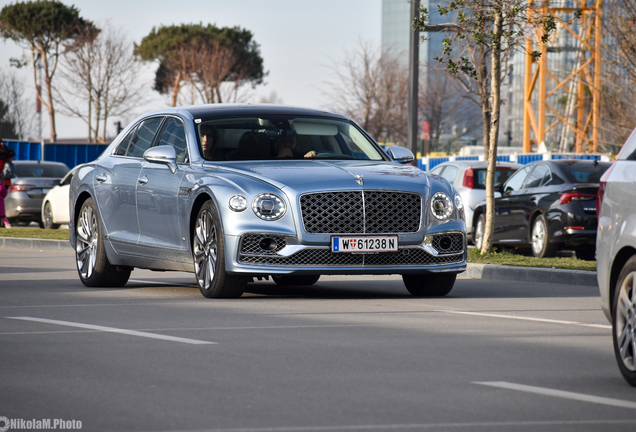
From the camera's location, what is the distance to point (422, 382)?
5449 millimetres

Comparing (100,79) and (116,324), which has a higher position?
(100,79)

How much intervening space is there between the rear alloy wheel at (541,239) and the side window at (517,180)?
110cm

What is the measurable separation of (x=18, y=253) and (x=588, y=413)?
1400 centimetres

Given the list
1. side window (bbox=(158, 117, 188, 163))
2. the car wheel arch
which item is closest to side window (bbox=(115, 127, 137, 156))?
side window (bbox=(158, 117, 188, 163))

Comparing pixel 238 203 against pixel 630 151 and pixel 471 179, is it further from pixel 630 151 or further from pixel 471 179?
pixel 471 179

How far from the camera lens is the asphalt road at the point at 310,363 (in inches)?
183


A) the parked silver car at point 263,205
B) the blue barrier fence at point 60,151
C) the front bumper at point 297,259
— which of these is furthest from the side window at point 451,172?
the blue barrier fence at point 60,151

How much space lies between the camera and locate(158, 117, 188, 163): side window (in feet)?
33.8

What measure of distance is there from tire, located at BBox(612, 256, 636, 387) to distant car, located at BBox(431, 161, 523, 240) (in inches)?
541

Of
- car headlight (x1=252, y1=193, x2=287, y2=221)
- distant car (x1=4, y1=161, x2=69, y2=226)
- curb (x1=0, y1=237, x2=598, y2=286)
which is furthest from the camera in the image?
distant car (x1=4, y1=161, x2=69, y2=226)

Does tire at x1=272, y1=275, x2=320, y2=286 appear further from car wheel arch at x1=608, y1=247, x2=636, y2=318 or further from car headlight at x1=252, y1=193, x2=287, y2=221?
car wheel arch at x1=608, y1=247, x2=636, y2=318

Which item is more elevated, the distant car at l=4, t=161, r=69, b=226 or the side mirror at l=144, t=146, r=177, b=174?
the side mirror at l=144, t=146, r=177, b=174

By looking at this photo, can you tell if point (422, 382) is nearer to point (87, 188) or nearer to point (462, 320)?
point (462, 320)

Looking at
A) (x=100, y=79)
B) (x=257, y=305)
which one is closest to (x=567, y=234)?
(x=257, y=305)
